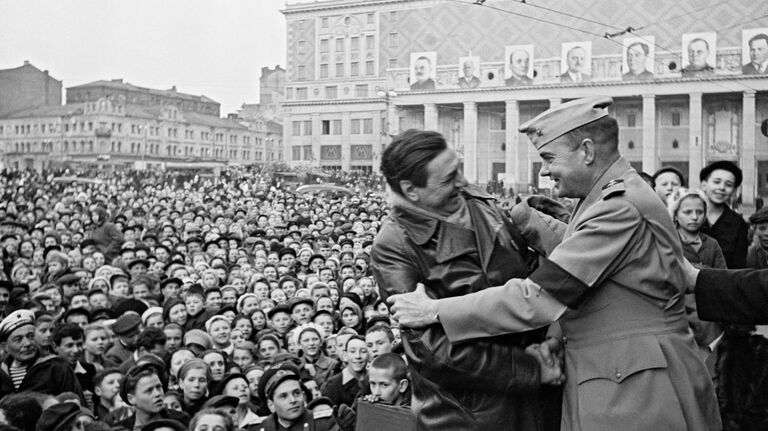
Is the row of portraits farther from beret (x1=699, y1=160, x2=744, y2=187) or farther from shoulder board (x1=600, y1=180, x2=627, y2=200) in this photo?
shoulder board (x1=600, y1=180, x2=627, y2=200)

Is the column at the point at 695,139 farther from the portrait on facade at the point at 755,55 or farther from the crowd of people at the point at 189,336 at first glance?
the crowd of people at the point at 189,336

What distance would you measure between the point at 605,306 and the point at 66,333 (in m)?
7.07

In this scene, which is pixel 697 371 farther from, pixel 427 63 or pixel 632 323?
pixel 427 63

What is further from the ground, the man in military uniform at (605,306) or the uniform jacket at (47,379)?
the man in military uniform at (605,306)

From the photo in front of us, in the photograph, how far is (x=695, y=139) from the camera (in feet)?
183

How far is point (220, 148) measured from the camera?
114688 mm

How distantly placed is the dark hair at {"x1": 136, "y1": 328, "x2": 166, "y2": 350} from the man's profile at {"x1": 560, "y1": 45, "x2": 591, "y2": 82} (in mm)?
53922

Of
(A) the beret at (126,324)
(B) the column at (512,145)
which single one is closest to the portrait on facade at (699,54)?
(B) the column at (512,145)

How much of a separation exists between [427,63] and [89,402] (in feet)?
197

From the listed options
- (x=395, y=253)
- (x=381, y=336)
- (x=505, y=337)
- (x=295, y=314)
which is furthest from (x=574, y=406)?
(x=295, y=314)

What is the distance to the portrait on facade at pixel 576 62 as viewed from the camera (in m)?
58.6

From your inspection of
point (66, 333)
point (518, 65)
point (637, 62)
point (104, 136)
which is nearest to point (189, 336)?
point (66, 333)

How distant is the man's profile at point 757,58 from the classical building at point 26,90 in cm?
8884

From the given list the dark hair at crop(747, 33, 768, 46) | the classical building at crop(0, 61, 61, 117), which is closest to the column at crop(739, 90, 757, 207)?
the dark hair at crop(747, 33, 768, 46)
